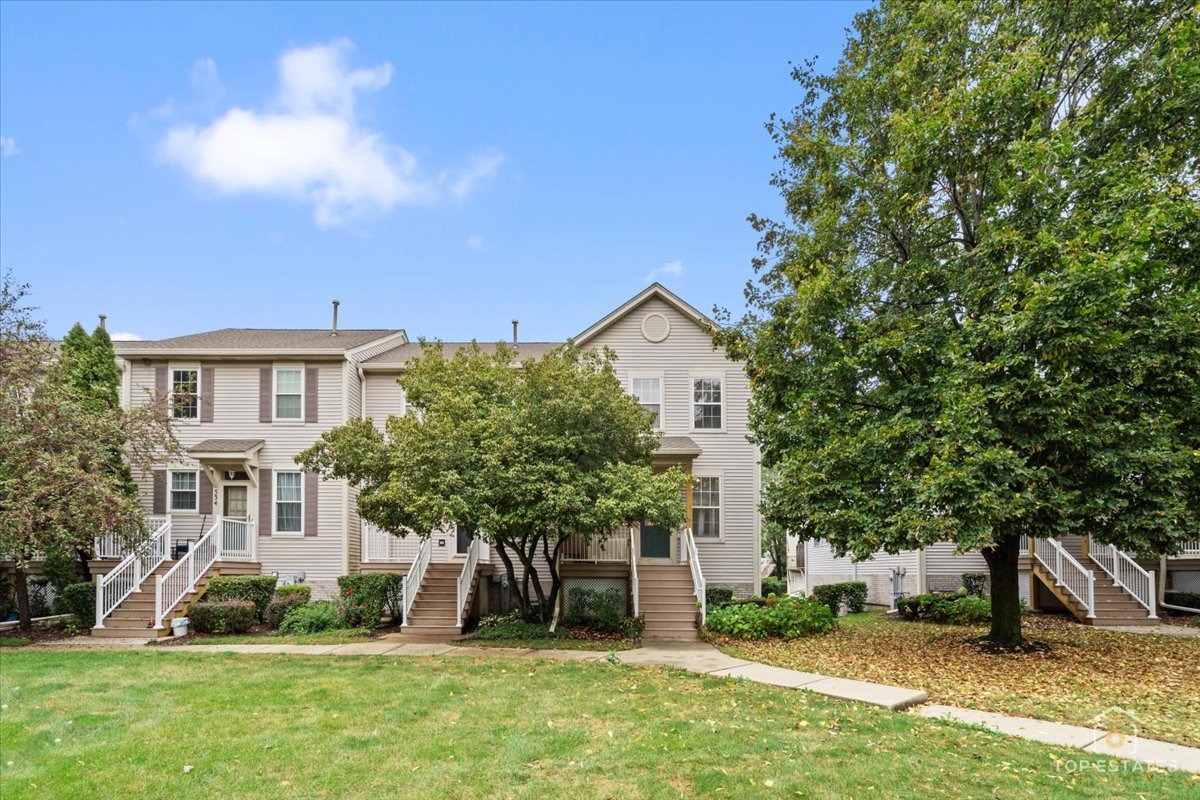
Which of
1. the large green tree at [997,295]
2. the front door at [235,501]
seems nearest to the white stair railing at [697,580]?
the large green tree at [997,295]

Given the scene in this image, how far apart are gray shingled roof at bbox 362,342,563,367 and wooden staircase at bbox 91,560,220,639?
262 inches

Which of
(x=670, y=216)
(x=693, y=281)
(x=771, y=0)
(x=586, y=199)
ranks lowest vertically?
(x=693, y=281)

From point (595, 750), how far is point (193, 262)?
66.6 feet

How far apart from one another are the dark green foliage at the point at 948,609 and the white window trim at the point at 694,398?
5.92 metres

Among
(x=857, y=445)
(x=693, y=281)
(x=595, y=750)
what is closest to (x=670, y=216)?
(x=693, y=281)

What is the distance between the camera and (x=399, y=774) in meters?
5.45

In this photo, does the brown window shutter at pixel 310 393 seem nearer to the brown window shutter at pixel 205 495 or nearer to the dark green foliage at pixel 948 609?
the brown window shutter at pixel 205 495

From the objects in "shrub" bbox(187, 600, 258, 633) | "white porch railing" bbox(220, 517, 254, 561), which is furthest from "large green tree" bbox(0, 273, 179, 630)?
"white porch railing" bbox(220, 517, 254, 561)

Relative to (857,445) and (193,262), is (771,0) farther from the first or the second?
(193,262)

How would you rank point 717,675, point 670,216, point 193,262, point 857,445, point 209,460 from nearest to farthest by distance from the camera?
point 717,675 → point 857,445 → point 209,460 → point 670,216 → point 193,262

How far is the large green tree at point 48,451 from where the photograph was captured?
1295 cm

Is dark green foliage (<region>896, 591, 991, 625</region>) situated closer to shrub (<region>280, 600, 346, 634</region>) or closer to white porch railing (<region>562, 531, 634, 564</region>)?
white porch railing (<region>562, 531, 634, 564</region>)

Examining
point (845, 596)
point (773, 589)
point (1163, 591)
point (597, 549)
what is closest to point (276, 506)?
point (597, 549)

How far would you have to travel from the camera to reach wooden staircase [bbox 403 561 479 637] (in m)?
14.0
